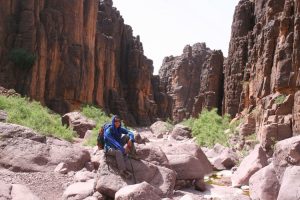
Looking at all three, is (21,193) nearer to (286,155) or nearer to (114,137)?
(114,137)

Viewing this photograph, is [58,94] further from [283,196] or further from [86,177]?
[283,196]

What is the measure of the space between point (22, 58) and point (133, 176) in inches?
844

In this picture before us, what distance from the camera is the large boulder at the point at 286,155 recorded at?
800 centimetres

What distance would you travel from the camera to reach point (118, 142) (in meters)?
9.04

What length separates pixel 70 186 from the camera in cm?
869

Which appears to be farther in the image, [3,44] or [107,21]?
[107,21]

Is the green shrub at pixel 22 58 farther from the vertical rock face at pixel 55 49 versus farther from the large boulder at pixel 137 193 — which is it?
the large boulder at pixel 137 193

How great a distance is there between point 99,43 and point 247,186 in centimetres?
3575

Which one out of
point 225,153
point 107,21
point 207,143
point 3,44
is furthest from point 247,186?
point 107,21

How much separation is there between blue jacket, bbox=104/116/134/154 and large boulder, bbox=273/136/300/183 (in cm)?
323

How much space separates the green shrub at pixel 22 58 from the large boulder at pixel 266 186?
2271 cm

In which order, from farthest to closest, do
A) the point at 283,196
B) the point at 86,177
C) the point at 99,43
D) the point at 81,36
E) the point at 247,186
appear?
the point at 99,43, the point at 81,36, the point at 247,186, the point at 86,177, the point at 283,196

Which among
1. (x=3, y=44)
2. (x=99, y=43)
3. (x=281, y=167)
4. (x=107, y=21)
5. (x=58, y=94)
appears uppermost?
(x=107, y=21)

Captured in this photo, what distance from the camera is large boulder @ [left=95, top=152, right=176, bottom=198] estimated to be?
26.7 ft
